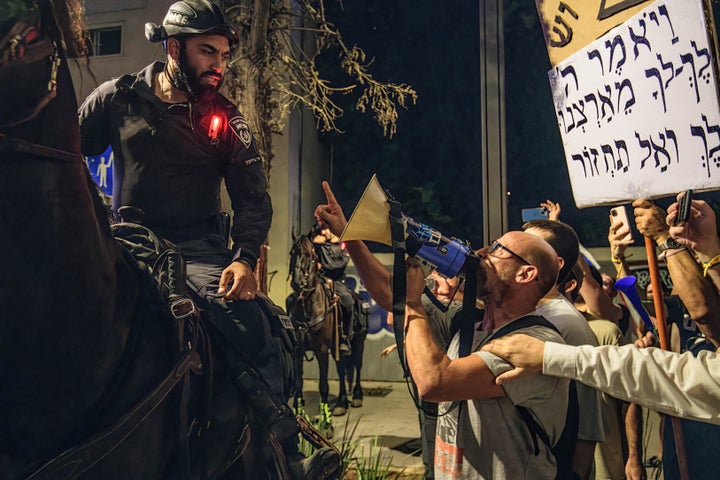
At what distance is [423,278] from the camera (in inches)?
80.6

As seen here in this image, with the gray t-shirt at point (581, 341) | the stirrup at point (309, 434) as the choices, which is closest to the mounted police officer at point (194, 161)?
the stirrup at point (309, 434)

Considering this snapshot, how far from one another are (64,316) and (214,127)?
1.04 m

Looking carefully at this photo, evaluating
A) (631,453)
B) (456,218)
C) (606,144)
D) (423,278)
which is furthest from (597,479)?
(456,218)

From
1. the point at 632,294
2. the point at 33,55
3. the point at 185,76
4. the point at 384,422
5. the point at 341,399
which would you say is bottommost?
the point at 384,422

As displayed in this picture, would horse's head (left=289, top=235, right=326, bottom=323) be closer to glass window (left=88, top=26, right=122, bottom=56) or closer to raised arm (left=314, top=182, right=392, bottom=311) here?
glass window (left=88, top=26, right=122, bottom=56)

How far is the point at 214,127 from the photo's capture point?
7.77 feet

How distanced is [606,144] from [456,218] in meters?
9.20

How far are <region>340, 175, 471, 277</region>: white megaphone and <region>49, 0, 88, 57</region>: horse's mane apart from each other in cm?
88

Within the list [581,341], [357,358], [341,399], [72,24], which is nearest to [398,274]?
[581,341]

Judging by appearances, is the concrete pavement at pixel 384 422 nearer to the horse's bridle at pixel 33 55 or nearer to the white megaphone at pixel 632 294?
the white megaphone at pixel 632 294

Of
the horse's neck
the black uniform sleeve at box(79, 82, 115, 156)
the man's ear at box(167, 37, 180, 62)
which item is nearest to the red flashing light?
the man's ear at box(167, 37, 180, 62)

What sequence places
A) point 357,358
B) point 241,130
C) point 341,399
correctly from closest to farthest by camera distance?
point 241,130 → point 341,399 → point 357,358

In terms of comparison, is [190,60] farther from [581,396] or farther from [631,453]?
[631,453]

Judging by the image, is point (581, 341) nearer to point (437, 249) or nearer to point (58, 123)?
point (437, 249)
